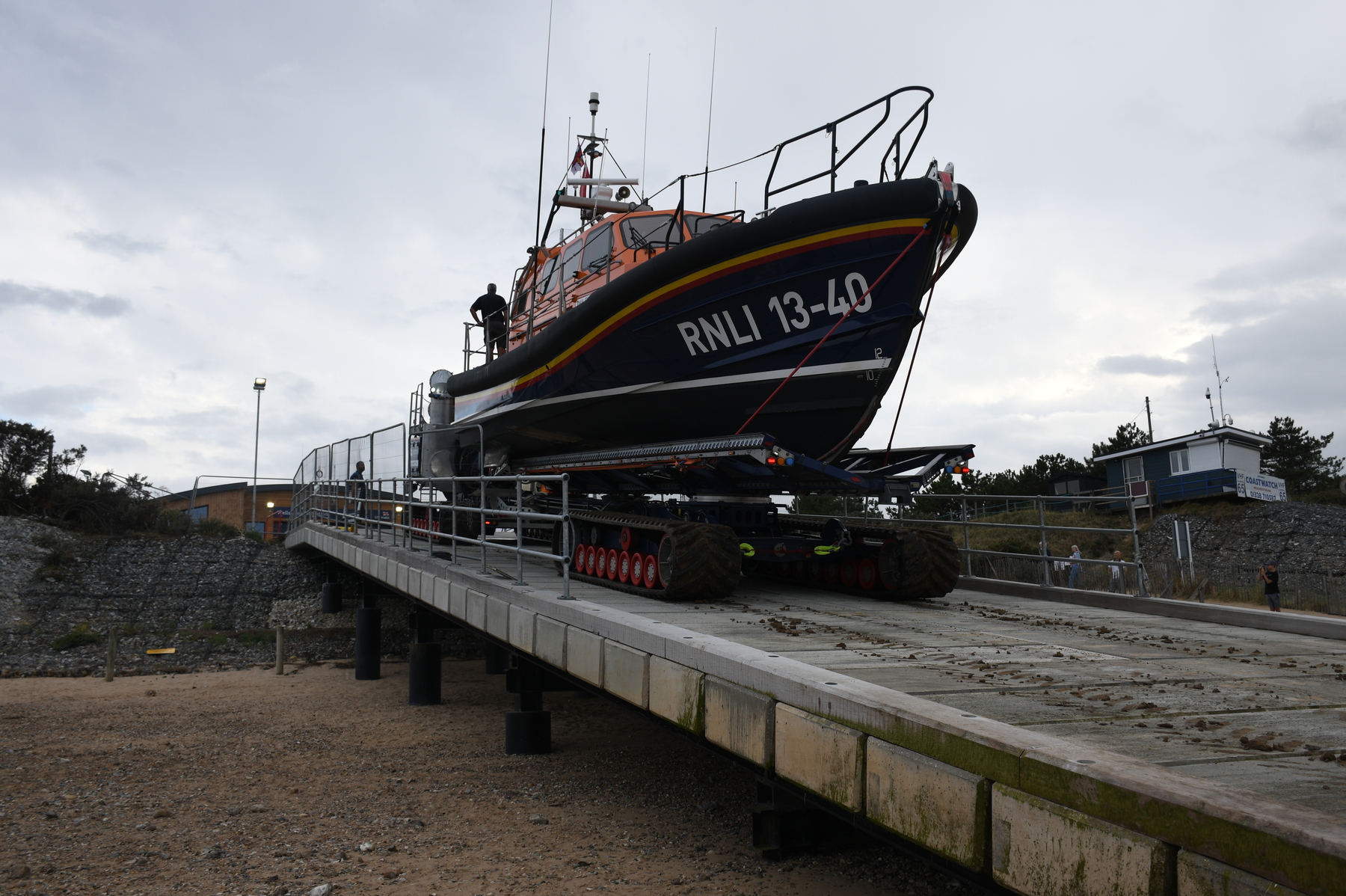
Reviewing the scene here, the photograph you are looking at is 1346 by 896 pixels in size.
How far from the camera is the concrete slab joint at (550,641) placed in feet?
18.5

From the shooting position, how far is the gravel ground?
4.70 meters

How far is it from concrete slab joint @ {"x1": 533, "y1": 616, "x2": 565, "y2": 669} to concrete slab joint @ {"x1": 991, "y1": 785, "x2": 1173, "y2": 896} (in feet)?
11.5

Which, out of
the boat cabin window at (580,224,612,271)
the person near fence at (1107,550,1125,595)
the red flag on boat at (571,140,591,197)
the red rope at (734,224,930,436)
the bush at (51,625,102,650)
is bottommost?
the bush at (51,625,102,650)

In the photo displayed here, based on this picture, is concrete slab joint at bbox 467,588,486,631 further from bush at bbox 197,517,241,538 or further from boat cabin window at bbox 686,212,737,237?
bush at bbox 197,517,241,538

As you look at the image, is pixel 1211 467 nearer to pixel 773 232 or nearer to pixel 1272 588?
pixel 1272 588

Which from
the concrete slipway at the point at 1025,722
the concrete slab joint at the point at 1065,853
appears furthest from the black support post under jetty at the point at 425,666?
the concrete slab joint at the point at 1065,853

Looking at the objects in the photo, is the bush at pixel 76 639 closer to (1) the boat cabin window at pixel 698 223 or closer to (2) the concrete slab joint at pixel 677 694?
(1) the boat cabin window at pixel 698 223

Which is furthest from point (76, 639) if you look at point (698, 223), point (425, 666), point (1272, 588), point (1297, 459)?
point (1297, 459)

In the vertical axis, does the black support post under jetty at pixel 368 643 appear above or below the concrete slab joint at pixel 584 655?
below

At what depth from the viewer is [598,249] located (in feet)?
29.2

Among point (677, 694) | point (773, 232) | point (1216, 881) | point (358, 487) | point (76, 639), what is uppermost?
point (773, 232)

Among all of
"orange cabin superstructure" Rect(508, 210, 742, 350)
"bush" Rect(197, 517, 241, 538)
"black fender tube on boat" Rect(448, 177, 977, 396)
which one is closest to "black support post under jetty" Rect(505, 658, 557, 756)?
"black fender tube on boat" Rect(448, 177, 977, 396)

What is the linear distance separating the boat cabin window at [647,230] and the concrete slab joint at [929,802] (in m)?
6.27

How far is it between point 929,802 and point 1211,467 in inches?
1128
